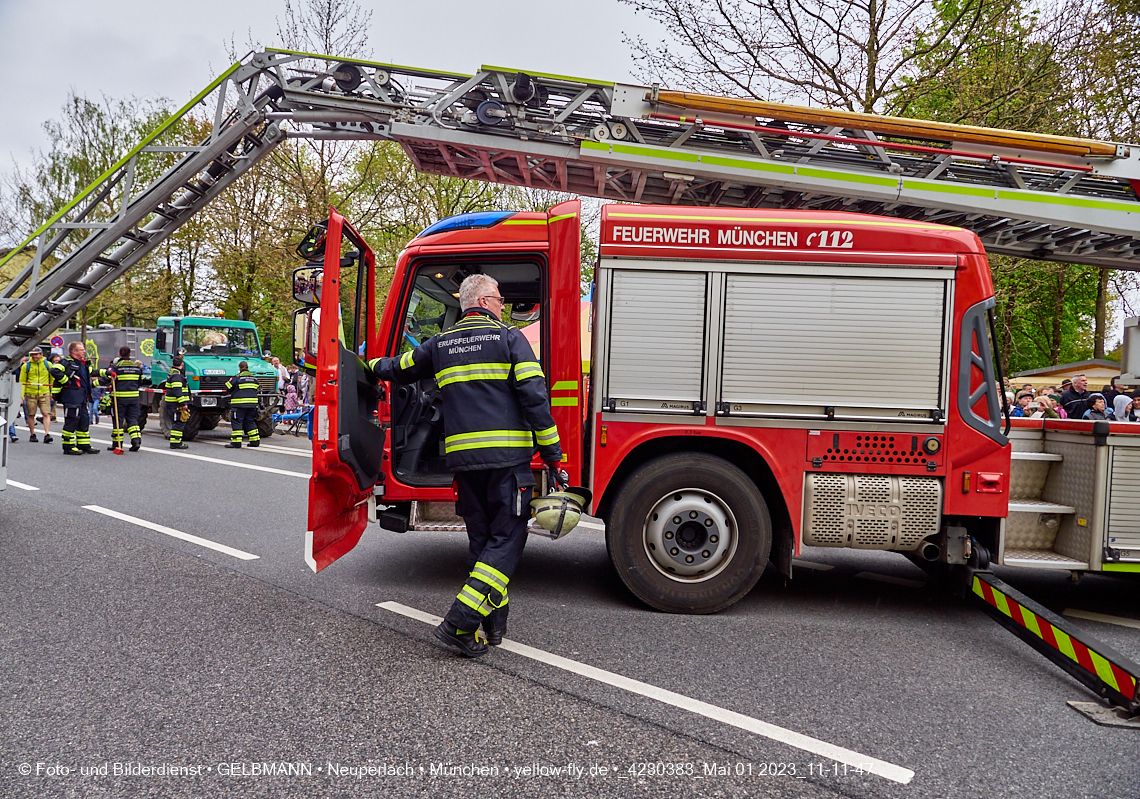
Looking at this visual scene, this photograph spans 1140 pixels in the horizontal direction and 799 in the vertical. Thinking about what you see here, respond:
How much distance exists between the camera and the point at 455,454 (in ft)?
12.1

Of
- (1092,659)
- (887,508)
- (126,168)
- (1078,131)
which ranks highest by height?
(1078,131)

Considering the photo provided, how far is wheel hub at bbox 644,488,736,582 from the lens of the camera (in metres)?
4.31

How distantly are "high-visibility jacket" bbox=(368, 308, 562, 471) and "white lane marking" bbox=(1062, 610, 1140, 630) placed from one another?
3630mm

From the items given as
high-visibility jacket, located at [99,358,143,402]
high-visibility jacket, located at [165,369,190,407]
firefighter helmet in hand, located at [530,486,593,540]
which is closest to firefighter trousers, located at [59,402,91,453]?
high-visibility jacket, located at [99,358,143,402]

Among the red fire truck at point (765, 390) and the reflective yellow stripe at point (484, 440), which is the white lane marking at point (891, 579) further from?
the reflective yellow stripe at point (484, 440)

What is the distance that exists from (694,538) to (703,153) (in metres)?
2.95

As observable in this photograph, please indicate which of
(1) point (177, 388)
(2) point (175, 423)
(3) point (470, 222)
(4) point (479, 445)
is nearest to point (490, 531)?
(4) point (479, 445)

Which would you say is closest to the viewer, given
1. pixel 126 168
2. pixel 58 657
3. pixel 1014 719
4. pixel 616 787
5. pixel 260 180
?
pixel 616 787

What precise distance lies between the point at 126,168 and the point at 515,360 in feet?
A: 23.2

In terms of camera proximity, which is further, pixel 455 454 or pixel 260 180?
pixel 260 180

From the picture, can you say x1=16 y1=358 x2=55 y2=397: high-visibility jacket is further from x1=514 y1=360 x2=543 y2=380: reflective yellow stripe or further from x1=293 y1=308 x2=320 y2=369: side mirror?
x1=514 y1=360 x2=543 y2=380: reflective yellow stripe

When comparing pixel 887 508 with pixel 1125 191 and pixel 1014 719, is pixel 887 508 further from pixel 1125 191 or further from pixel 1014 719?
pixel 1125 191

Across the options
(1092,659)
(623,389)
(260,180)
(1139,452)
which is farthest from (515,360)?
(260,180)

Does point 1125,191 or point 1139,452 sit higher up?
point 1125,191
